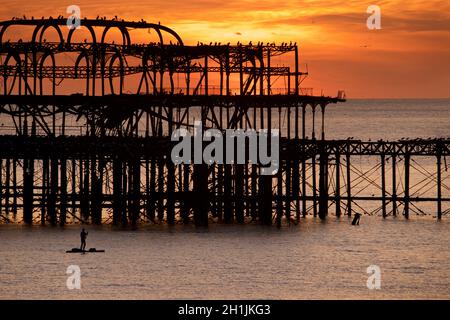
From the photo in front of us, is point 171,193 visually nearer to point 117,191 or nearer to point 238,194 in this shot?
point 117,191

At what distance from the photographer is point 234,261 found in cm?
7825

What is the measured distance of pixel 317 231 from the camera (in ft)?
303

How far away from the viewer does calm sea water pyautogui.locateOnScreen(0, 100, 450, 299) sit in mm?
67625

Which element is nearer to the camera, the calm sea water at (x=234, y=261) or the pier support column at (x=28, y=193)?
the calm sea water at (x=234, y=261)

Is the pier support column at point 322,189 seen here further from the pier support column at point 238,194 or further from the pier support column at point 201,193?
the pier support column at point 201,193

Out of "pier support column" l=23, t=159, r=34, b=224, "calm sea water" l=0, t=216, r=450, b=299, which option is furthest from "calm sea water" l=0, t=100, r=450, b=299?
"pier support column" l=23, t=159, r=34, b=224

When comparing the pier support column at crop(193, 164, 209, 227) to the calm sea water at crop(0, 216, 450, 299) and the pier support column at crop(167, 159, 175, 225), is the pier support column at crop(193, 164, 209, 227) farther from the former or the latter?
the pier support column at crop(167, 159, 175, 225)

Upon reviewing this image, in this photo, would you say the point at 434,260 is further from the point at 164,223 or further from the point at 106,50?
the point at 106,50

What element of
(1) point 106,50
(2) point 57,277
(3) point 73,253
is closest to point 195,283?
(2) point 57,277

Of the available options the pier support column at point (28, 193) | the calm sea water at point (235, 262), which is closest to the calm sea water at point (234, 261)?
the calm sea water at point (235, 262)

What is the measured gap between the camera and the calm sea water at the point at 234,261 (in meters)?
67.6

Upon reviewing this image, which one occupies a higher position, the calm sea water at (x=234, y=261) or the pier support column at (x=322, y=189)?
the pier support column at (x=322, y=189)

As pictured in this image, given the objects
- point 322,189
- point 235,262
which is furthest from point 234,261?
point 322,189
